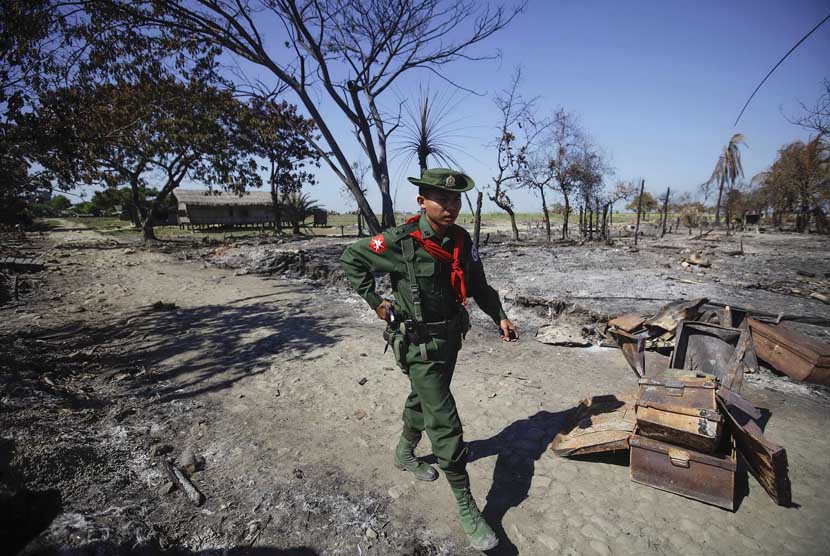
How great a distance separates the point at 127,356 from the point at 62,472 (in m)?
2.93

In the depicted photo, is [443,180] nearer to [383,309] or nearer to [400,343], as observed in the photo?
[383,309]

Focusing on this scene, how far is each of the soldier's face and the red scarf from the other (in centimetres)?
14

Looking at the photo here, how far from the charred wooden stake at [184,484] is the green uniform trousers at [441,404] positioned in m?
1.51

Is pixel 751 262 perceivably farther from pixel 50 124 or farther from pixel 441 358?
pixel 50 124

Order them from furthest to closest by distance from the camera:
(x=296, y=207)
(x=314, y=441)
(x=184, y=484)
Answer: (x=296, y=207), (x=314, y=441), (x=184, y=484)

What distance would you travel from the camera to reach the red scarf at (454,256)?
2447 mm

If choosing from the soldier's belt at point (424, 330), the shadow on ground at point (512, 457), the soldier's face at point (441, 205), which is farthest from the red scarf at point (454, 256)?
the shadow on ground at point (512, 457)

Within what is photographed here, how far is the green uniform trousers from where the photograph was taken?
224cm

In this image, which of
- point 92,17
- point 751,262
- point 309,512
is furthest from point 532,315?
point 751,262

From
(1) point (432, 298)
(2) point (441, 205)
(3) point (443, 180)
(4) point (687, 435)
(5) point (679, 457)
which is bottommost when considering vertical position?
(5) point (679, 457)

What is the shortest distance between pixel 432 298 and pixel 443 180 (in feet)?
2.40

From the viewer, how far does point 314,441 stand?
3.24m

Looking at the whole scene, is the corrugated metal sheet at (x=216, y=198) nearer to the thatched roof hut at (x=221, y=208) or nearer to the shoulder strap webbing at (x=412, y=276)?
the thatched roof hut at (x=221, y=208)

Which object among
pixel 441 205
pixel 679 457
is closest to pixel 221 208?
pixel 441 205
